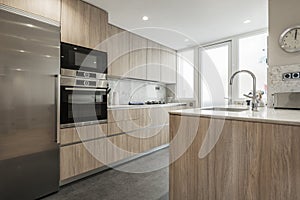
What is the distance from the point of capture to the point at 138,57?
3777mm

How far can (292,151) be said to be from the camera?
105 cm

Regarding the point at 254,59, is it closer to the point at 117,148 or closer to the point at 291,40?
the point at 291,40

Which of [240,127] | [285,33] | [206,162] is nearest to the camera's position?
[240,127]

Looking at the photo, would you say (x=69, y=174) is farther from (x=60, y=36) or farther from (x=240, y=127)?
(x=240, y=127)

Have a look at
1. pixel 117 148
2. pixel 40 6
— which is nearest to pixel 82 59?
pixel 40 6

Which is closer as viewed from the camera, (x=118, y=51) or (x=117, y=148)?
(x=117, y=148)

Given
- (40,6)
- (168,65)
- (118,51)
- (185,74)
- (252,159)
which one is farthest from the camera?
(185,74)

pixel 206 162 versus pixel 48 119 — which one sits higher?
pixel 48 119

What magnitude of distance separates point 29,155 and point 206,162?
1.76 meters

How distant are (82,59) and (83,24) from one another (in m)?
0.47

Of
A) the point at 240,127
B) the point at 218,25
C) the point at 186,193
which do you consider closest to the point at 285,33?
the point at 218,25

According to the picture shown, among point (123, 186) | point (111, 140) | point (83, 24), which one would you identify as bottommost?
point (123, 186)

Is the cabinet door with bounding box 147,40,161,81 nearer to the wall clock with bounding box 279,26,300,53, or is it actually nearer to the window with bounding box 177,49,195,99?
the window with bounding box 177,49,195,99

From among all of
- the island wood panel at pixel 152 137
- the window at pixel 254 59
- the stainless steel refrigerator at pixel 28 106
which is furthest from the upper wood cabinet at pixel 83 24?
the window at pixel 254 59
